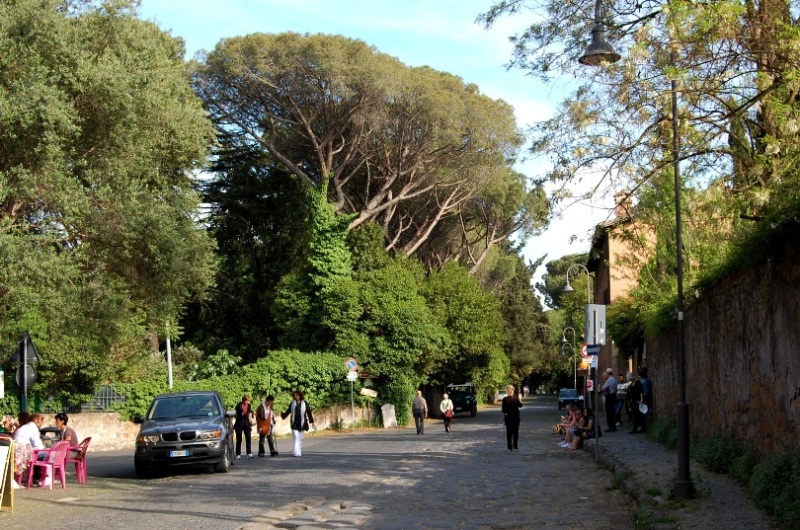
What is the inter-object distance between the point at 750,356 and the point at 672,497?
10.2 ft

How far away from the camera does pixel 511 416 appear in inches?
936

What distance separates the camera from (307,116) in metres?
43.8

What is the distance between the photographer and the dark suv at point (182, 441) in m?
18.5

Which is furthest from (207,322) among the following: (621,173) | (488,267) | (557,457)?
(621,173)

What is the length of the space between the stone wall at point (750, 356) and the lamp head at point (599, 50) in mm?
3155

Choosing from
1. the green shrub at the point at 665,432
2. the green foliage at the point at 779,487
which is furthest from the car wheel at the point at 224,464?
the green foliage at the point at 779,487

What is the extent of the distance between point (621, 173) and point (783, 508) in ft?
17.8

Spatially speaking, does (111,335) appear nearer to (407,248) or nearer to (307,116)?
(307,116)

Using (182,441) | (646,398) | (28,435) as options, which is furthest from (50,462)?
(646,398)

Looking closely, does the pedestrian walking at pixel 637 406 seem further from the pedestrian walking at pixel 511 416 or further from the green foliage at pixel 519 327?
the green foliage at pixel 519 327

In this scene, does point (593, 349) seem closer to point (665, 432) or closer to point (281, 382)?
point (665, 432)

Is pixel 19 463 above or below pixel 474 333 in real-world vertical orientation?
below

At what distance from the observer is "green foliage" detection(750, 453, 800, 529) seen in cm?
915

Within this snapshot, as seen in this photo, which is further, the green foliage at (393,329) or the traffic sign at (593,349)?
the green foliage at (393,329)
